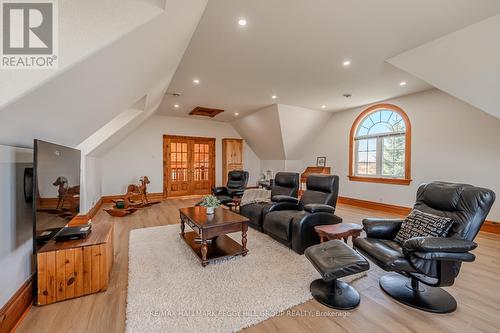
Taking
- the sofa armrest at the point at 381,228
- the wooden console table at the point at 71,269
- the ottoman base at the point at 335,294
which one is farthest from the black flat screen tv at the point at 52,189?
the sofa armrest at the point at 381,228

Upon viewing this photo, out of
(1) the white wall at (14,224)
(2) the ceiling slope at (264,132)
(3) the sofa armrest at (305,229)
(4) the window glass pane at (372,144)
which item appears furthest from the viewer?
(2) the ceiling slope at (264,132)

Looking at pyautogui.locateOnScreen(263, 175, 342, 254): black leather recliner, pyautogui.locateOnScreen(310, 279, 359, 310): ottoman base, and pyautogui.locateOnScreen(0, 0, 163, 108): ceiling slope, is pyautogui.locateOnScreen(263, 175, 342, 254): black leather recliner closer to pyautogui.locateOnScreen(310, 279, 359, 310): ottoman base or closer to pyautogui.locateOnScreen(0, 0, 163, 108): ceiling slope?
pyautogui.locateOnScreen(310, 279, 359, 310): ottoman base

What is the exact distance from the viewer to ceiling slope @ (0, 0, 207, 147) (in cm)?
145

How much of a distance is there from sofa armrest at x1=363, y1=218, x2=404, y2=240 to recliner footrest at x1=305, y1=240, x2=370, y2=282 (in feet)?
1.31

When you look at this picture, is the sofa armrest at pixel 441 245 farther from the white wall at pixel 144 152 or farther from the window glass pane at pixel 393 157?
the white wall at pixel 144 152

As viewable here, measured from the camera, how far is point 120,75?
82.1 inches

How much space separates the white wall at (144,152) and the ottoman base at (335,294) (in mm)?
6146

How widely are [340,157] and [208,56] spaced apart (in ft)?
15.9

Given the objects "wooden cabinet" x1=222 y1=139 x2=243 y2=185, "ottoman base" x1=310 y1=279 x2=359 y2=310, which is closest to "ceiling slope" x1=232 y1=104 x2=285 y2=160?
"wooden cabinet" x1=222 y1=139 x2=243 y2=185

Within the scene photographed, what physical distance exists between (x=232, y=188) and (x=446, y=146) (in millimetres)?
4682

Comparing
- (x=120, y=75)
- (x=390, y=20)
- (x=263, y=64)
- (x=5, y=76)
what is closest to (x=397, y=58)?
(x=390, y=20)

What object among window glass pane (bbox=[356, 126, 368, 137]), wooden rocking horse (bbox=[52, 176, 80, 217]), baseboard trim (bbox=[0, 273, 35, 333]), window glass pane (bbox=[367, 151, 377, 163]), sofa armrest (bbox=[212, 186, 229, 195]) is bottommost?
baseboard trim (bbox=[0, 273, 35, 333])

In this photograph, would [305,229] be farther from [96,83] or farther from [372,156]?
[372,156]

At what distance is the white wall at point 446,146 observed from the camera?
3.91 meters
